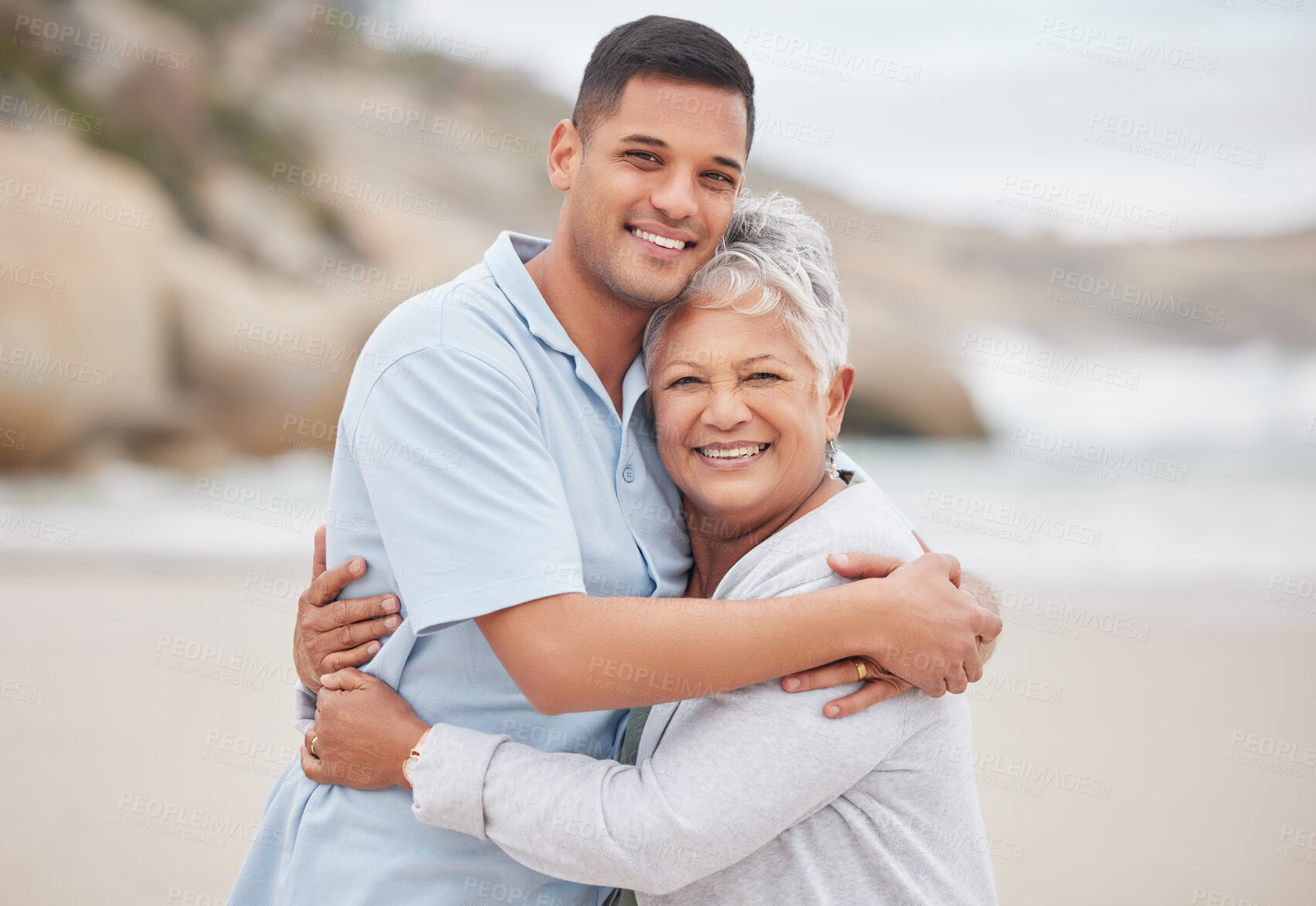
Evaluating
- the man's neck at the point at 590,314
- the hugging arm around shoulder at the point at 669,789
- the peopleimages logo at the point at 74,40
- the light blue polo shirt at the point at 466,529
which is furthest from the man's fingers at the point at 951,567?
the peopleimages logo at the point at 74,40

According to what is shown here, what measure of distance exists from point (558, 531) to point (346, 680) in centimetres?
49

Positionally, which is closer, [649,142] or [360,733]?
[360,733]

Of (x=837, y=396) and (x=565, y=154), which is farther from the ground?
(x=565, y=154)

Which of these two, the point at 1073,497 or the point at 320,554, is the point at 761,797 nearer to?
the point at 320,554

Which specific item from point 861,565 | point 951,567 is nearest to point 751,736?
point 861,565

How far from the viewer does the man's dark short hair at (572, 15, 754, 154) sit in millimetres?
1796

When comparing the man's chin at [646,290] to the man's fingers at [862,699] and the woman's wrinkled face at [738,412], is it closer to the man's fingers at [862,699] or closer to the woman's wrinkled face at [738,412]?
the woman's wrinkled face at [738,412]

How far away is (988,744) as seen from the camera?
195 inches

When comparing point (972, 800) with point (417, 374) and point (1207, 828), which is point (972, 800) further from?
point (1207, 828)

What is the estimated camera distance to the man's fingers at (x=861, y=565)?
161 cm

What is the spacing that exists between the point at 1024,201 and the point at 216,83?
1726 centimetres

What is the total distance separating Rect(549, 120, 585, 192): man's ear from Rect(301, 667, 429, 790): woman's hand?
96cm

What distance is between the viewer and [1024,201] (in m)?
24.2

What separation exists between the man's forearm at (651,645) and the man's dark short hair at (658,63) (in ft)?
2.97
